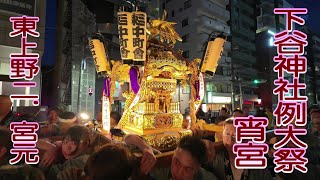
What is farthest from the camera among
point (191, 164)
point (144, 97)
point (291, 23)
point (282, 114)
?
point (144, 97)

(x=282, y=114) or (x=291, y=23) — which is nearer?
(x=282, y=114)

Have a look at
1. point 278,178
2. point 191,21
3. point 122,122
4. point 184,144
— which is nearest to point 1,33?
point 122,122

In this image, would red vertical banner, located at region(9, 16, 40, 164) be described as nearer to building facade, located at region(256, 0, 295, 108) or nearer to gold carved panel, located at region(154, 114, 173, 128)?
gold carved panel, located at region(154, 114, 173, 128)

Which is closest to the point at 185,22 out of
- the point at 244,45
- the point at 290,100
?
the point at 244,45

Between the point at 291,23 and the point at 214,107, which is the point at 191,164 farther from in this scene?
the point at 214,107

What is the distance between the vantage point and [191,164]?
2180 mm

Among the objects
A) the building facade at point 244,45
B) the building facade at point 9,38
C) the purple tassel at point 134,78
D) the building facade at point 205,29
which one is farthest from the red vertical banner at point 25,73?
the building facade at point 244,45

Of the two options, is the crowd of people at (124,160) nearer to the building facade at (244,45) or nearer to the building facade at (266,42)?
the building facade at (244,45)

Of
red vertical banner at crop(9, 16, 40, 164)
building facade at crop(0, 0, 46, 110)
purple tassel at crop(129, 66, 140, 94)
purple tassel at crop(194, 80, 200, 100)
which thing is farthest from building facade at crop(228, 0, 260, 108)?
red vertical banner at crop(9, 16, 40, 164)

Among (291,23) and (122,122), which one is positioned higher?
(291,23)

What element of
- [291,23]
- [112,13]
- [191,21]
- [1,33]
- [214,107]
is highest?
[191,21]

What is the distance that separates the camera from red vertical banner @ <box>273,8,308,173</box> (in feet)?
12.0

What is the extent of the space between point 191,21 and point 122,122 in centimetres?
2888

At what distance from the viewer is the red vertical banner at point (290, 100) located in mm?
3666
